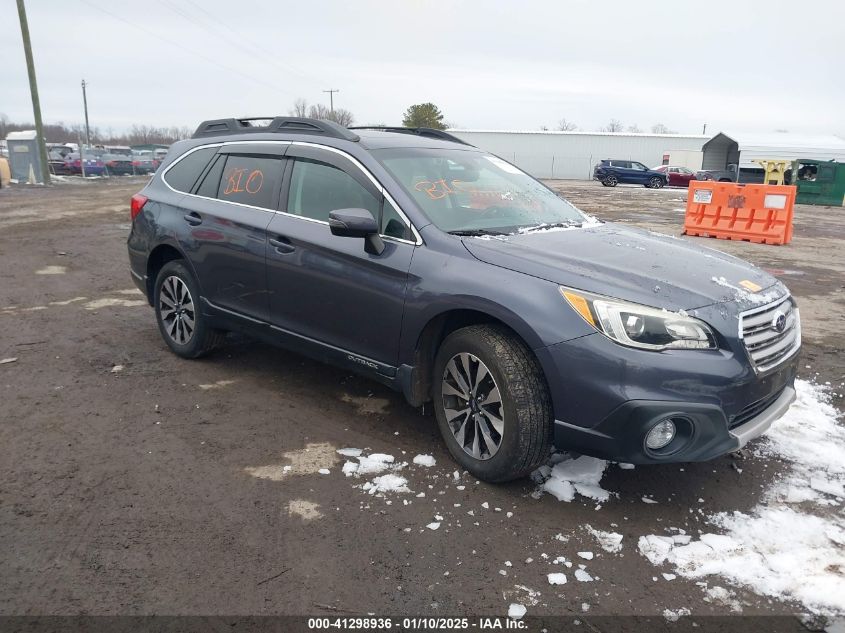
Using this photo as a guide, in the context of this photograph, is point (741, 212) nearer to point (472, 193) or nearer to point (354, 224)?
point (472, 193)

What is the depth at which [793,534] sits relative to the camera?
2.97m

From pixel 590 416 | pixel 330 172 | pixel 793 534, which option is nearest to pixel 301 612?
pixel 590 416

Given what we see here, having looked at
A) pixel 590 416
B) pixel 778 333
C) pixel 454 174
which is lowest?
pixel 590 416

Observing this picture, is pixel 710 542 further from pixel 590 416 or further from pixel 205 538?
pixel 205 538

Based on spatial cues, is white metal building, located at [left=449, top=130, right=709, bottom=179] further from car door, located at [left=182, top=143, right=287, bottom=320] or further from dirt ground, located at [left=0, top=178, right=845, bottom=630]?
dirt ground, located at [left=0, top=178, right=845, bottom=630]

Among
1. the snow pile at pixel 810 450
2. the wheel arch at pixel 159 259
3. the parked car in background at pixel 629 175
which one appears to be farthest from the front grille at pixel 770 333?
the parked car in background at pixel 629 175

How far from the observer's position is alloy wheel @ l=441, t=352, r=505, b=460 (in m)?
3.26

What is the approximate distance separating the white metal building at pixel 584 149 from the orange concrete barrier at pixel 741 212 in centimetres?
4283

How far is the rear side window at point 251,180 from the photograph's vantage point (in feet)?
14.4

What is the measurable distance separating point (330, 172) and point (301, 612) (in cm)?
260

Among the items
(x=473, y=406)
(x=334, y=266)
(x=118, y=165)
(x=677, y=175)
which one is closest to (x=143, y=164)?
(x=118, y=165)

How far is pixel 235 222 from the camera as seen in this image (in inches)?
176

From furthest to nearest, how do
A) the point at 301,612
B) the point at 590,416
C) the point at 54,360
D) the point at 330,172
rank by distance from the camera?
the point at 54,360, the point at 330,172, the point at 590,416, the point at 301,612

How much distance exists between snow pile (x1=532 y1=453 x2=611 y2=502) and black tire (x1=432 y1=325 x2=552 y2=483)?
210 mm
